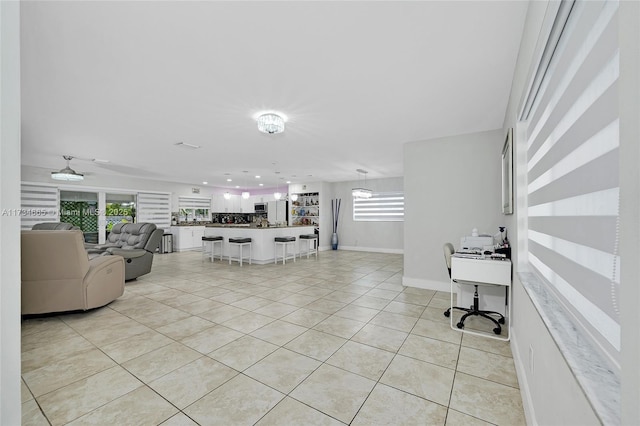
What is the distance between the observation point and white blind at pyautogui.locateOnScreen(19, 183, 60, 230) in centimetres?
658

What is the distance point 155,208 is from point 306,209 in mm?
5256

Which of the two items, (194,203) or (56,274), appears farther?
(194,203)

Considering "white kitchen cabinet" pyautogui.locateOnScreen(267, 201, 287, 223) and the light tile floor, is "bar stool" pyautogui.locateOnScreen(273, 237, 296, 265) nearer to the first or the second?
the light tile floor

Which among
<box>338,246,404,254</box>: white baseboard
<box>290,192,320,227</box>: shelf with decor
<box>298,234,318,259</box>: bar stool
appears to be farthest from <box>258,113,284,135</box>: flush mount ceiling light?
<box>338,246,404,254</box>: white baseboard

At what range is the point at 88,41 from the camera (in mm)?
2004

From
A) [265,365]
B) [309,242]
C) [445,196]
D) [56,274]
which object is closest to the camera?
[265,365]

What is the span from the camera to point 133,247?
545cm

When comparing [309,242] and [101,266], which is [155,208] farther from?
[101,266]

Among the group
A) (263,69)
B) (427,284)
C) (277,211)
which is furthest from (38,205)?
(427,284)

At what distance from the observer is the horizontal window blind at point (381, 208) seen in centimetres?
882

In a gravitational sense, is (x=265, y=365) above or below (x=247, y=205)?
below

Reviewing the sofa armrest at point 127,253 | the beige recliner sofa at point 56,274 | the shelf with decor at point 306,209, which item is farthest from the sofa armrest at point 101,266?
the shelf with decor at point 306,209

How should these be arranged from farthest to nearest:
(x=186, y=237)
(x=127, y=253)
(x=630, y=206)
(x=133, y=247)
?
(x=186, y=237) → (x=133, y=247) → (x=127, y=253) → (x=630, y=206)

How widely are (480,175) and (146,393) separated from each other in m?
4.57
